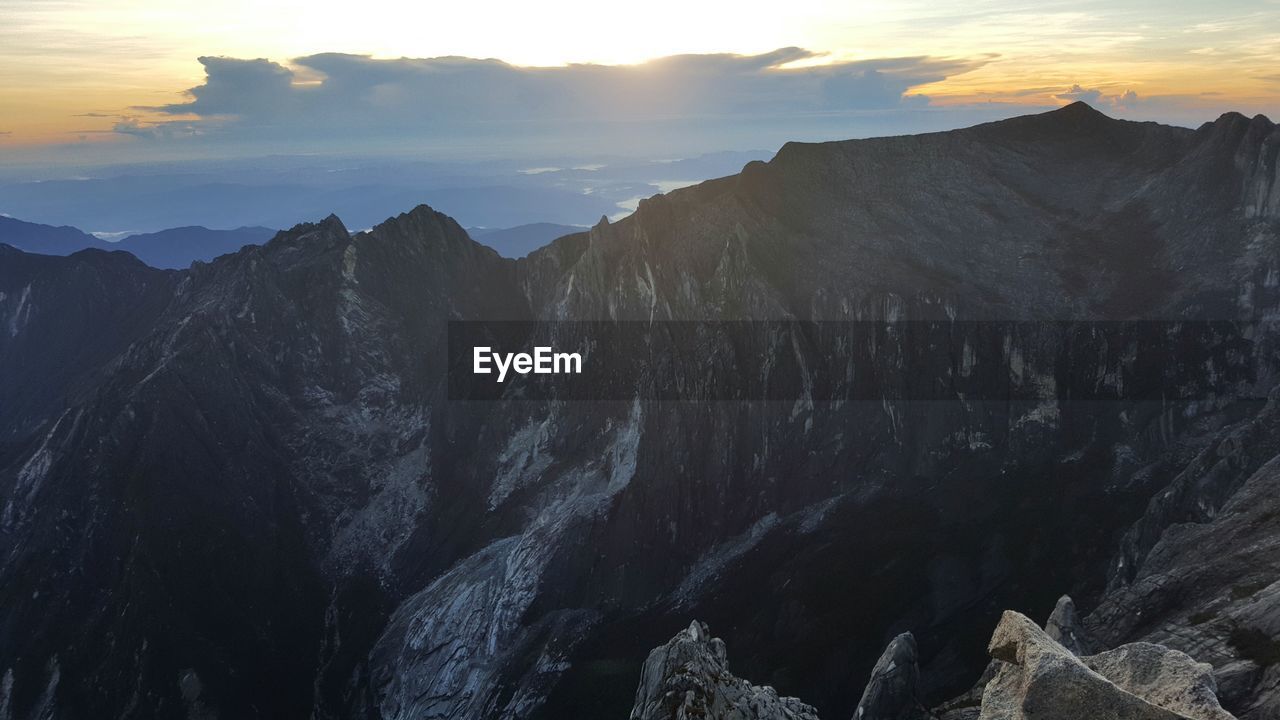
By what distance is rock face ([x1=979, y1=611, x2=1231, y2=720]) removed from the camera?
106ft

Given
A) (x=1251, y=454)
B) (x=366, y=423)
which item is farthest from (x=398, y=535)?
(x=1251, y=454)

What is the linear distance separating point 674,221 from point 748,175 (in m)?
21.4

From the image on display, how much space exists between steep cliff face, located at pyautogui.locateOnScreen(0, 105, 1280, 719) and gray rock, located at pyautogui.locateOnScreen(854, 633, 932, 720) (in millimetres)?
49261

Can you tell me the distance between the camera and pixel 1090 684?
32.7m

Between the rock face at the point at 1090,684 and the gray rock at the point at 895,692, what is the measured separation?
52.0ft

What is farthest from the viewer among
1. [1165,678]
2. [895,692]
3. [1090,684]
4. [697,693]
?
[895,692]

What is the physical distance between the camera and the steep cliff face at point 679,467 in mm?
122312

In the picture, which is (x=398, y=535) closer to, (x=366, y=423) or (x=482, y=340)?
(x=366, y=423)

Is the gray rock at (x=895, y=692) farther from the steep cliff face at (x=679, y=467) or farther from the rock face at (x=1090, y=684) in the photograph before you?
the steep cliff face at (x=679, y=467)
